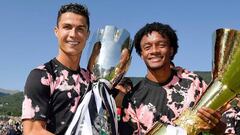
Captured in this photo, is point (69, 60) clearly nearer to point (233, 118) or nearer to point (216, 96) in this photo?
point (216, 96)

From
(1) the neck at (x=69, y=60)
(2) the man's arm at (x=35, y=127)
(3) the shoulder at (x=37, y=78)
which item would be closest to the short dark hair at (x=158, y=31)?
(1) the neck at (x=69, y=60)

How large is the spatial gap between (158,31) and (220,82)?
0.79 m

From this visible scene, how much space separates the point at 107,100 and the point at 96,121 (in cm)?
23

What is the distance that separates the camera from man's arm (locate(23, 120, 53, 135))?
3.50 metres

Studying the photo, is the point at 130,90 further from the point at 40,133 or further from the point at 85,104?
the point at 40,133

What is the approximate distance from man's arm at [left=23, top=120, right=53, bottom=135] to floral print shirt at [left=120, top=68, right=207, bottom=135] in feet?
2.50

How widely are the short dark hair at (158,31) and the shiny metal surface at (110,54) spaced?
3.3 inches

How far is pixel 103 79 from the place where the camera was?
388 cm

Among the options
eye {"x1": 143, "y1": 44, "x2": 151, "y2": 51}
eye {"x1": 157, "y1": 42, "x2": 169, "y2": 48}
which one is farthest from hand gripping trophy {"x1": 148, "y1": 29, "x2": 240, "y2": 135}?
eye {"x1": 143, "y1": 44, "x2": 151, "y2": 51}

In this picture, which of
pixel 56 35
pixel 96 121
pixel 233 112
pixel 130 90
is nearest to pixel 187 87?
pixel 130 90

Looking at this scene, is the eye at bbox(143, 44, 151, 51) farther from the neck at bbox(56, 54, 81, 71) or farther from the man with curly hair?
the neck at bbox(56, 54, 81, 71)

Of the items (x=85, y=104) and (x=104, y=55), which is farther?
(x=104, y=55)

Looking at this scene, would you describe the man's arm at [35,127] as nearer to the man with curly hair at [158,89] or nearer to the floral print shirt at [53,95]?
the floral print shirt at [53,95]

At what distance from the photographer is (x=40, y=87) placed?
355 centimetres
